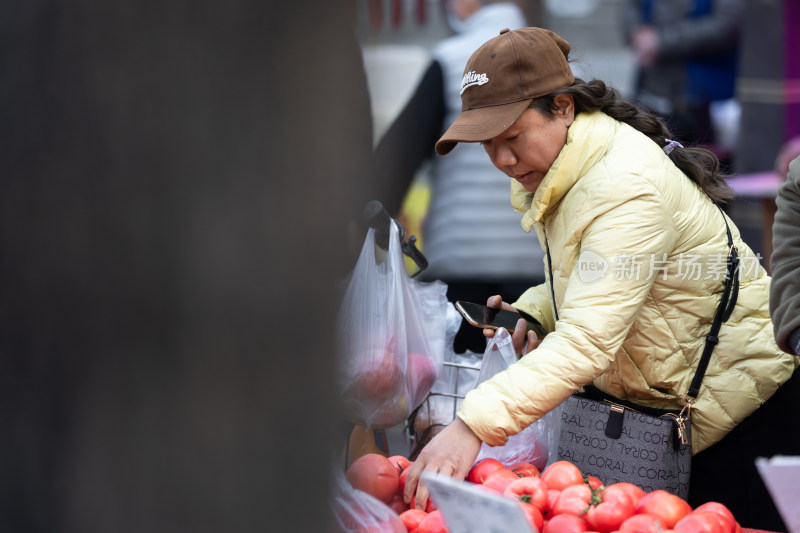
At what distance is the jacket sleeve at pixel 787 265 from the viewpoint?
1.64 m

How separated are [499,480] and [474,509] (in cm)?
42

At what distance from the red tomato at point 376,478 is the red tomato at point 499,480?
0.19 meters

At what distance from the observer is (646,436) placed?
1.85 metres

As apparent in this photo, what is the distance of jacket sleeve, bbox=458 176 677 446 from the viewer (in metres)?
1.61

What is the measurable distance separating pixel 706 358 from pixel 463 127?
28.5 inches

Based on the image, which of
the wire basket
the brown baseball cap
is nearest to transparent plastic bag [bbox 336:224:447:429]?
the wire basket

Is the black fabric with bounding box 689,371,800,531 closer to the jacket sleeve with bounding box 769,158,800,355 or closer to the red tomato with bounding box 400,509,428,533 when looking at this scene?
the jacket sleeve with bounding box 769,158,800,355

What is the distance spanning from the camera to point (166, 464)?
21.4 inches

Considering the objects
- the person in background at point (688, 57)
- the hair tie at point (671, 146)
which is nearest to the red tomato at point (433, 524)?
the hair tie at point (671, 146)

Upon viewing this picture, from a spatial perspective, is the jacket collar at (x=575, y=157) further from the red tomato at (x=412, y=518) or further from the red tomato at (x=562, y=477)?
the red tomato at (x=412, y=518)

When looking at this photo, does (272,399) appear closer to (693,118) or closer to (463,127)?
(463,127)

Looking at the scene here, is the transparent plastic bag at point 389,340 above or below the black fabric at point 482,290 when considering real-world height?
above

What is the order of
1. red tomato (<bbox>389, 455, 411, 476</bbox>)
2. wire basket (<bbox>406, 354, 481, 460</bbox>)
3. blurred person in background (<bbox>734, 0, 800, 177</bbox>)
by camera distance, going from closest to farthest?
red tomato (<bbox>389, 455, 411, 476</bbox>) < wire basket (<bbox>406, 354, 481, 460</bbox>) < blurred person in background (<bbox>734, 0, 800, 177</bbox>)

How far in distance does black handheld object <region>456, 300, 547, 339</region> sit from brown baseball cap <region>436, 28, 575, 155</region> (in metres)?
Answer: 0.47
